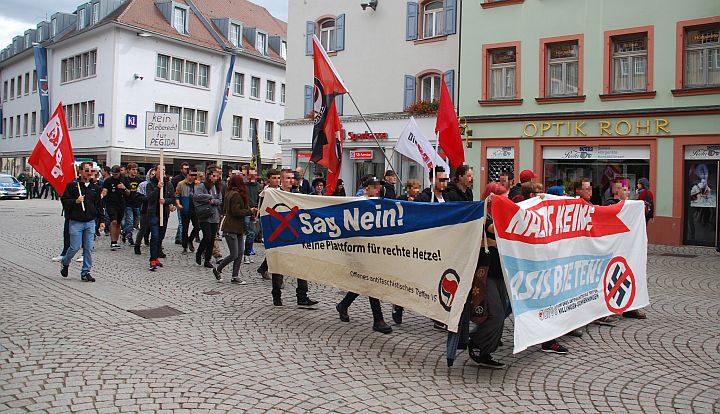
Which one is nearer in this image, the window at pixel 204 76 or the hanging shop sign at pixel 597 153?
the hanging shop sign at pixel 597 153

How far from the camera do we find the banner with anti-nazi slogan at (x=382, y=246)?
5996 millimetres

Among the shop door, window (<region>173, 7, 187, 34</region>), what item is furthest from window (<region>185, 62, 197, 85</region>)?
the shop door

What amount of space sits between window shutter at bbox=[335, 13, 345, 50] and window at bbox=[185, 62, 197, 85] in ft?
62.8

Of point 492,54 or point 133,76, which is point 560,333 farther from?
point 133,76

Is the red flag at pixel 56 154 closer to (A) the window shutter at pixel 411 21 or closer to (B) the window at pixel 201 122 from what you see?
(A) the window shutter at pixel 411 21

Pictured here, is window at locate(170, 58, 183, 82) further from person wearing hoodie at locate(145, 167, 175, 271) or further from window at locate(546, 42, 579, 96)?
person wearing hoodie at locate(145, 167, 175, 271)

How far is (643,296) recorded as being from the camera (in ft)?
27.3

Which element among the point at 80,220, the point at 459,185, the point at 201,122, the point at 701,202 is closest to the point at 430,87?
the point at 701,202

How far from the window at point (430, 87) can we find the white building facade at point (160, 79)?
13.0 meters

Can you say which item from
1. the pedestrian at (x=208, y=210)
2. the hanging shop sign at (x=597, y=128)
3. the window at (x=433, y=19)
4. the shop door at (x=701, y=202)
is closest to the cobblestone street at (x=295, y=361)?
the pedestrian at (x=208, y=210)

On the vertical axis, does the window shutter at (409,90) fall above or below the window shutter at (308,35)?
below

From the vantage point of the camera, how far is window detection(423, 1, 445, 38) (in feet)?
84.7

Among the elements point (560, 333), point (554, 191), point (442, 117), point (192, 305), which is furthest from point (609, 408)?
point (442, 117)

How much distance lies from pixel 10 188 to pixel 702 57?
3833cm
